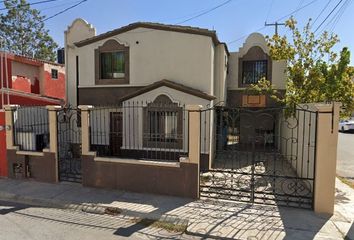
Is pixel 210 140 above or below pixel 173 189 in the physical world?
above

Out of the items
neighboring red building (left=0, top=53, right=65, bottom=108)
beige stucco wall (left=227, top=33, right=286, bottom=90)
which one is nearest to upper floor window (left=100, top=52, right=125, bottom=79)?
neighboring red building (left=0, top=53, right=65, bottom=108)

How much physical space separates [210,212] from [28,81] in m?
15.0

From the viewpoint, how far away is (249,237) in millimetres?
5121

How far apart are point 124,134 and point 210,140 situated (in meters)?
3.63

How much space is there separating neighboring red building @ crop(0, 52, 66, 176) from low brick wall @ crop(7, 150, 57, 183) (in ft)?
17.4

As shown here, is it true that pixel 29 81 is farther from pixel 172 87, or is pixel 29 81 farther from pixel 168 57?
pixel 172 87

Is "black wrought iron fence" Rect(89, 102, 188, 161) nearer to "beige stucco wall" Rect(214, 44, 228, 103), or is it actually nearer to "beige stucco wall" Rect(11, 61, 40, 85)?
"beige stucco wall" Rect(214, 44, 228, 103)

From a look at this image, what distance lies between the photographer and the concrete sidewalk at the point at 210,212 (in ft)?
17.4

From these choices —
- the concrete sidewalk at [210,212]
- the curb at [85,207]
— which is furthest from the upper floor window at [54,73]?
the curb at [85,207]

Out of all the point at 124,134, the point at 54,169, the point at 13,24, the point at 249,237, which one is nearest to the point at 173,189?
the point at 249,237

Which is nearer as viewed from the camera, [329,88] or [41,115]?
[329,88]

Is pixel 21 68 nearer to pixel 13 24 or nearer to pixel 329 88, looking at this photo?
pixel 329 88

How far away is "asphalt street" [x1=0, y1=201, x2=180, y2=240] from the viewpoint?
515 cm

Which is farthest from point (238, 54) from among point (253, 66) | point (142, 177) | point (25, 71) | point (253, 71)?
point (25, 71)
